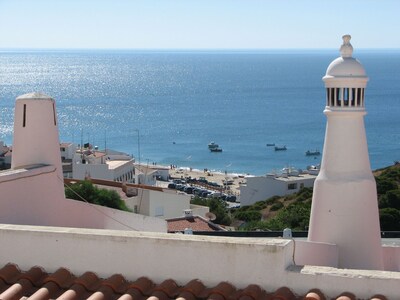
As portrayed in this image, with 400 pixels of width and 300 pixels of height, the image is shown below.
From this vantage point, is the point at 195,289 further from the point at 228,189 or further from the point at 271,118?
the point at 271,118

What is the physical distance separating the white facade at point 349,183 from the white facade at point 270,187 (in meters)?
49.5

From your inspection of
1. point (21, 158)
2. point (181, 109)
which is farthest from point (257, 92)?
point (21, 158)

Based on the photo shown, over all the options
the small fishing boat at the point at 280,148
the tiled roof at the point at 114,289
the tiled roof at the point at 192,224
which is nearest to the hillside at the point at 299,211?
the tiled roof at the point at 192,224

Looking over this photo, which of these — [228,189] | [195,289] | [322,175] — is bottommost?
[228,189]

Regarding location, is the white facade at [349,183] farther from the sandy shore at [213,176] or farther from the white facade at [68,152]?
the sandy shore at [213,176]

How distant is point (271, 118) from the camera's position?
5576 inches

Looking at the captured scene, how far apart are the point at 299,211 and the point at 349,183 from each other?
2800cm

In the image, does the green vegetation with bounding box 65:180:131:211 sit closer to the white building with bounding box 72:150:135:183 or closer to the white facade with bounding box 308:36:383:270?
the white facade with bounding box 308:36:383:270

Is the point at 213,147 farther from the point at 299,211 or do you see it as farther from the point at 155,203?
the point at 155,203

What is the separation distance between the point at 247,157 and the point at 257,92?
100.0 metres

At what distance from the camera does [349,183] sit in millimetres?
6938

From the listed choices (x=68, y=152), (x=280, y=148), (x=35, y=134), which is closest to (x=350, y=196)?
(x=35, y=134)

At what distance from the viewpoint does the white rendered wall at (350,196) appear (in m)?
6.93

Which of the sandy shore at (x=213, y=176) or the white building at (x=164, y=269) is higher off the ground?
the white building at (x=164, y=269)
